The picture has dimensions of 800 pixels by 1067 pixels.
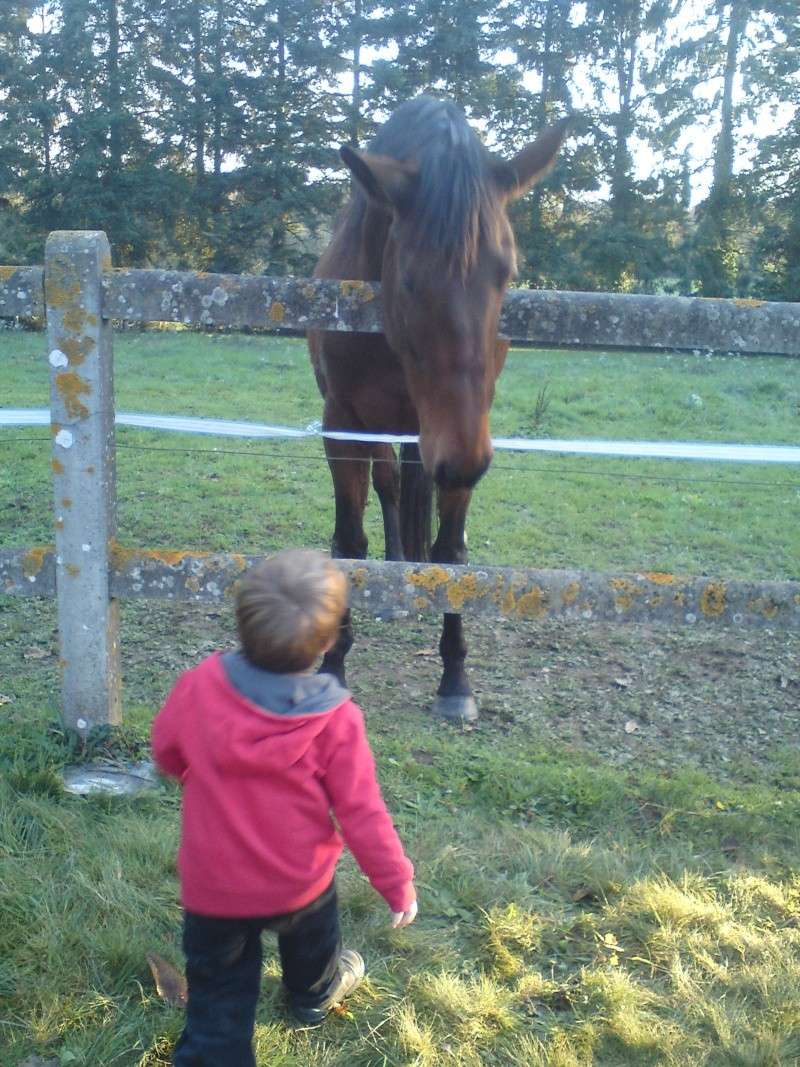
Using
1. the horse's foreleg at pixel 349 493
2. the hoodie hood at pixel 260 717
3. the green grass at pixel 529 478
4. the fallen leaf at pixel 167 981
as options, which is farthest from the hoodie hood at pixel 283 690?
the green grass at pixel 529 478

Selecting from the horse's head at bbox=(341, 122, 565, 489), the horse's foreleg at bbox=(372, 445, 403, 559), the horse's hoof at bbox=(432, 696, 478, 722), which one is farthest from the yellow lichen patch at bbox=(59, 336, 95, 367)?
the horse's foreleg at bbox=(372, 445, 403, 559)

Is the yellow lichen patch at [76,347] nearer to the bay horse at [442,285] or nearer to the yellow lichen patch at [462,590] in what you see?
the bay horse at [442,285]

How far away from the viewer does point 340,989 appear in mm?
2033

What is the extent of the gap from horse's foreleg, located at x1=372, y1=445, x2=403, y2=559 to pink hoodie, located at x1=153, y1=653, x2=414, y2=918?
3.25 meters

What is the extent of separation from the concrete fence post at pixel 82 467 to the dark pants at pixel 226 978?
1.39 meters

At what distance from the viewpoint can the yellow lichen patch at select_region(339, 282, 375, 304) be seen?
2881mm

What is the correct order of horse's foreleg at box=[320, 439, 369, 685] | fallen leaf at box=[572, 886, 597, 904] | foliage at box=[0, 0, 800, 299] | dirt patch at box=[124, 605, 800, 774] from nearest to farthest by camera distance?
1. fallen leaf at box=[572, 886, 597, 904]
2. dirt patch at box=[124, 605, 800, 774]
3. horse's foreleg at box=[320, 439, 369, 685]
4. foliage at box=[0, 0, 800, 299]

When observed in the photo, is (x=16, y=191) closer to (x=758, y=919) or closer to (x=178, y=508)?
(x=178, y=508)

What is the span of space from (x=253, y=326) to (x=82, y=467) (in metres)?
0.72

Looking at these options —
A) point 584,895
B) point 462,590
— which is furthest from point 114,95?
point 584,895

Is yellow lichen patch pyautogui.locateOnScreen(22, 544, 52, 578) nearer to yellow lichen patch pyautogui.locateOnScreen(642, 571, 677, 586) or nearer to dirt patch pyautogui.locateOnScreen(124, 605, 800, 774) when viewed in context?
dirt patch pyautogui.locateOnScreen(124, 605, 800, 774)

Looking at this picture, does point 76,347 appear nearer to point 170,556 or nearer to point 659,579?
point 170,556

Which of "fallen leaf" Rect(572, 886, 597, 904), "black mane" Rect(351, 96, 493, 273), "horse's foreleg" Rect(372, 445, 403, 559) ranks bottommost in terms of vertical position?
"fallen leaf" Rect(572, 886, 597, 904)

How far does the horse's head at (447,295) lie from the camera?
9.15ft
